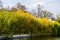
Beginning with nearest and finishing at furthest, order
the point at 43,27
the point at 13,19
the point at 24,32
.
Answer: the point at 13,19
the point at 24,32
the point at 43,27

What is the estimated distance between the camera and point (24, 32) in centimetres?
4297

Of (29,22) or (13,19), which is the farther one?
(29,22)

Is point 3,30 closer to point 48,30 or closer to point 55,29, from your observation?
point 48,30

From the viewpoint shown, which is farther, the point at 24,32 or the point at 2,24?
the point at 24,32

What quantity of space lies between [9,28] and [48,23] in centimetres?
1902

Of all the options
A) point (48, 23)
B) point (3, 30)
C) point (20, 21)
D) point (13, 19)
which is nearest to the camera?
point (3, 30)

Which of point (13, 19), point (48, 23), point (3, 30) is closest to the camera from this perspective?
point (3, 30)

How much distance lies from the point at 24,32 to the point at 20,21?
12.5 feet

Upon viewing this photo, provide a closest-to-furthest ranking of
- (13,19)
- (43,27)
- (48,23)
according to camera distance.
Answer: (13,19)
(43,27)
(48,23)

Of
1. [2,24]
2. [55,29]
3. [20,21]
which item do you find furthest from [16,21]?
[55,29]

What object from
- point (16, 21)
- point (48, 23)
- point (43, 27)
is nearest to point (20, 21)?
point (16, 21)

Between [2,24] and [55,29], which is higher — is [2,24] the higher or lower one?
the higher one

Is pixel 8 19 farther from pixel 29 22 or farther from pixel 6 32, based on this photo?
pixel 29 22

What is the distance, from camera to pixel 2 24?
3334 centimetres
